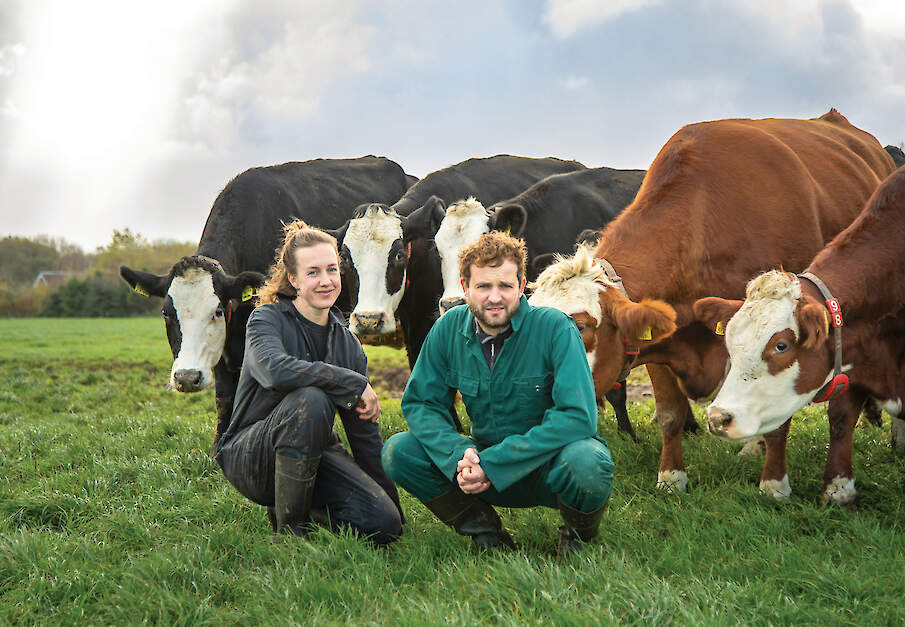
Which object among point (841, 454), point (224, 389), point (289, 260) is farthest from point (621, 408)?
point (289, 260)

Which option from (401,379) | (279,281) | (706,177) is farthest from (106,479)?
(401,379)

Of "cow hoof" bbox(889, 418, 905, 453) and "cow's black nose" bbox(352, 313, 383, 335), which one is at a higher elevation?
"cow's black nose" bbox(352, 313, 383, 335)

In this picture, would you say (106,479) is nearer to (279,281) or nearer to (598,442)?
(279,281)

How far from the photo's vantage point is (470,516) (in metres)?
3.32

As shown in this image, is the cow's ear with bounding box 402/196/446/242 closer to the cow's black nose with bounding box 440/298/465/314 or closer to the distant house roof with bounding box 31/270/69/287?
the cow's black nose with bounding box 440/298/465/314

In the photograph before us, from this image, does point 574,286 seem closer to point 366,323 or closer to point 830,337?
point 830,337

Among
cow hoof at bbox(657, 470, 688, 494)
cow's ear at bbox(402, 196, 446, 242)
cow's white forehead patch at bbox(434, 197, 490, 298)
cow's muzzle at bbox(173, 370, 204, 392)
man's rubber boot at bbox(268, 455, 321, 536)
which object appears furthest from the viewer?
cow's ear at bbox(402, 196, 446, 242)

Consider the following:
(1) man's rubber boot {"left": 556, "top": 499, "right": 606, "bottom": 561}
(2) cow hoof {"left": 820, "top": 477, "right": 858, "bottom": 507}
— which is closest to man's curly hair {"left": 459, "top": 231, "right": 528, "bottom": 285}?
(1) man's rubber boot {"left": 556, "top": 499, "right": 606, "bottom": 561}

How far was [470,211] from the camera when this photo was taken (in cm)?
664

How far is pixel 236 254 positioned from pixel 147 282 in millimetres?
960

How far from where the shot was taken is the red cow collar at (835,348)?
398 cm

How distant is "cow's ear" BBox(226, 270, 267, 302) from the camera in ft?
20.4

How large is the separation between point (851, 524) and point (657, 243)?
2.00 meters

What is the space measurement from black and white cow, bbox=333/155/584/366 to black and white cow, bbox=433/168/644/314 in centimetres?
31
